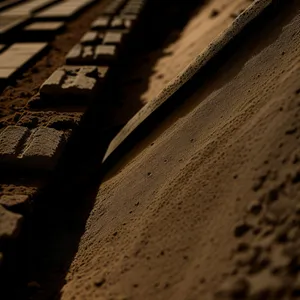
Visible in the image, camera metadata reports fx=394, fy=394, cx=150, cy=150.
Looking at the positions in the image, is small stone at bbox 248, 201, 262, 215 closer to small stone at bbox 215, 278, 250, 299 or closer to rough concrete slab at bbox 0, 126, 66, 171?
small stone at bbox 215, 278, 250, 299

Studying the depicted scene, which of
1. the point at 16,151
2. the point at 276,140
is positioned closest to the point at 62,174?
the point at 16,151

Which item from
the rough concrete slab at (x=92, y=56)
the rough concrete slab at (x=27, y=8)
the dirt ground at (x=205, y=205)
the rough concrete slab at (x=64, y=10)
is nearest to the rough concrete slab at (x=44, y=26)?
the rough concrete slab at (x=64, y=10)

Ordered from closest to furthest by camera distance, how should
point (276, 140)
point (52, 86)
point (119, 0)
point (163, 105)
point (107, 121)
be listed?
point (276, 140)
point (163, 105)
point (52, 86)
point (107, 121)
point (119, 0)

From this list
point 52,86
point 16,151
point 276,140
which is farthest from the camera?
point 52,86

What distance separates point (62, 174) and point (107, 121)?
0.94 m

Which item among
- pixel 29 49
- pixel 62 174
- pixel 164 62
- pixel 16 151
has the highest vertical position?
pixel 29 49

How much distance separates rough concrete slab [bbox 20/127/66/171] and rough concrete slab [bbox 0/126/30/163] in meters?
0.05

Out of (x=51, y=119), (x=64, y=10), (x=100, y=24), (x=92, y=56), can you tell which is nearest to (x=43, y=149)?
(x=51, y=119)

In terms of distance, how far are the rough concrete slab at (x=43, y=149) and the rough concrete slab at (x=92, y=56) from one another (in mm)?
1251

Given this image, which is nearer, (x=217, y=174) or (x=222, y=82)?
(x=217, y=174)

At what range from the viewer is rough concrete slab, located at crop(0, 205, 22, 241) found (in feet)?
A: 5.82

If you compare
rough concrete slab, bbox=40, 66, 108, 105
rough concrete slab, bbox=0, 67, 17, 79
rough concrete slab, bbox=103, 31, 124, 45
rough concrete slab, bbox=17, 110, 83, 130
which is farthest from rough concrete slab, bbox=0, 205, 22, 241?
rough concrete slab, bbox=103, 31, 124, 45

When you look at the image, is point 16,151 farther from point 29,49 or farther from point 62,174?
point 29,49

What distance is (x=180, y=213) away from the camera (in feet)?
5.88
